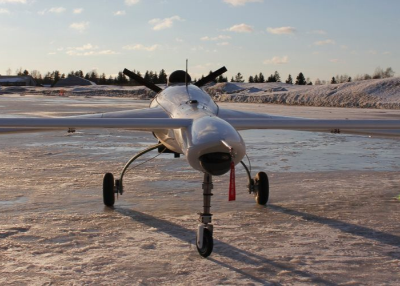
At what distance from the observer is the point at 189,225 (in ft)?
20.5

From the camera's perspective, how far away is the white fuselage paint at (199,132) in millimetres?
4309

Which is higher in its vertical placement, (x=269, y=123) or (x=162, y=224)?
(x=269, y=123)

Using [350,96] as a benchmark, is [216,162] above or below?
below

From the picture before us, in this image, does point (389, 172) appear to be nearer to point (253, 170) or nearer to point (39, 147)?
point (253, 170)

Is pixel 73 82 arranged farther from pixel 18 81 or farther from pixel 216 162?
pixel 216 162

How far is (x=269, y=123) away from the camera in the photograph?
5469mm

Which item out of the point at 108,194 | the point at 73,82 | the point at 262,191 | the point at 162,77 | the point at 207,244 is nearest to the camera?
the point at 207,244

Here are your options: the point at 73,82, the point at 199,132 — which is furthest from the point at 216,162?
the point at 73,82

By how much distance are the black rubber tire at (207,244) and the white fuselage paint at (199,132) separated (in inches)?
32.8

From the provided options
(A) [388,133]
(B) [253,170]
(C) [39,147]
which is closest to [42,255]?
(A) [388,133]

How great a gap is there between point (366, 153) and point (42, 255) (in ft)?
32.9

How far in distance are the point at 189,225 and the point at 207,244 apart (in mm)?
1262

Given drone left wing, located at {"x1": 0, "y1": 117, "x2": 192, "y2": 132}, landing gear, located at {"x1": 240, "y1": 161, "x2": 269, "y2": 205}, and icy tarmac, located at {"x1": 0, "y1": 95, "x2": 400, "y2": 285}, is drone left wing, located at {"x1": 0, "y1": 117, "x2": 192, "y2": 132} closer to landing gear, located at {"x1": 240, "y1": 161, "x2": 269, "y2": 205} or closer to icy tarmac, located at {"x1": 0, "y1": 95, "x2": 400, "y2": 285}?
icy tarmac, located at {"x1": 0, "y1": 95, "x2": 400, "y2": 285}

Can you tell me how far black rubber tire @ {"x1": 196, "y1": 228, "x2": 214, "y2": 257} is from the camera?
16.3 feet
